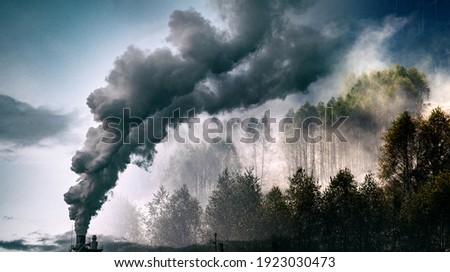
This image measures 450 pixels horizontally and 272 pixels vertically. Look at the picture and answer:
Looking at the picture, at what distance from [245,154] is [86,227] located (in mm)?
44965

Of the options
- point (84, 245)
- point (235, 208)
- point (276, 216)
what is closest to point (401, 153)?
point (276, 216)

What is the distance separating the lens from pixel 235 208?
88.9 meters

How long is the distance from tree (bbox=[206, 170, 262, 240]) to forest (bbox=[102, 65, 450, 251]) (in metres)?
0.16

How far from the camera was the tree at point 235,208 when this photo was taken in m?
85.4

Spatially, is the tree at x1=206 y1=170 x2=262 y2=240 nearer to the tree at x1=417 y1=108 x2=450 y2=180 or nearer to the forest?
the forest

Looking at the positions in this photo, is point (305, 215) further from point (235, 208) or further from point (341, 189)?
point (235, 208)

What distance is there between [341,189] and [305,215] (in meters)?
5.87

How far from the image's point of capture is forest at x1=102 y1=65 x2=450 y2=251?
6875cm

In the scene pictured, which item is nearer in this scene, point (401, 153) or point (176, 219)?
point (401, 153)

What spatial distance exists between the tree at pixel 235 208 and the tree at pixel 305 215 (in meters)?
10.2

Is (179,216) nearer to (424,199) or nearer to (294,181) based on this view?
(294,181)

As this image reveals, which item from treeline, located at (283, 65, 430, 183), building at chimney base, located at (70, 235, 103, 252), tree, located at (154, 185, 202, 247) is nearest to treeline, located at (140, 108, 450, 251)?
tree, located at (154, 185, 202, 247)
